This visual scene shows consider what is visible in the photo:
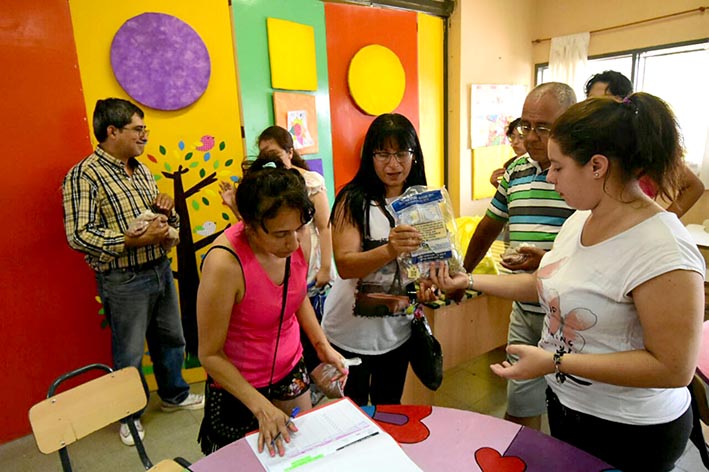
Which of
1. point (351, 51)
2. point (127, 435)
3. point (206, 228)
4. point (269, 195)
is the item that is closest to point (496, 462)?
point (269, 195)

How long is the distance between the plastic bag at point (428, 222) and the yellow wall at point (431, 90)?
2552mm

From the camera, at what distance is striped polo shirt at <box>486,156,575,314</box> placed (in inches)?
60.8

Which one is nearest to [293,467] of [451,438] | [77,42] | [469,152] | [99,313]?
[451,438]

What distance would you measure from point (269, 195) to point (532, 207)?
964 millimetres

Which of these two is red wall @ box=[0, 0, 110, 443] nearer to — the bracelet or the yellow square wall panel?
the yellow square wall panel

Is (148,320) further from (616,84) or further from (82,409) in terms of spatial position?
(616,84)

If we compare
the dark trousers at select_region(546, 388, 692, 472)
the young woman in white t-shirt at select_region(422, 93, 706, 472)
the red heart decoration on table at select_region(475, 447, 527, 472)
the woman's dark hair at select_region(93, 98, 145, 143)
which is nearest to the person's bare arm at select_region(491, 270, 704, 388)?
the young woman in white t-shirt at select_region(422, 93, 706, 472)

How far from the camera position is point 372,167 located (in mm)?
1527

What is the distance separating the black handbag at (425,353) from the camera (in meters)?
1.56

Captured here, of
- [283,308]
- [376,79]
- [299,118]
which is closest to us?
[283,308]

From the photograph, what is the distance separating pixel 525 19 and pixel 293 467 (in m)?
4.98

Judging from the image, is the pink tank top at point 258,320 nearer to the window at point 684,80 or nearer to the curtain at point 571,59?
the window at point 684,80

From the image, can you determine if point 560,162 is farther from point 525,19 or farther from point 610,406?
point 525,19

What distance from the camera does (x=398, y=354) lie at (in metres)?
1.61
